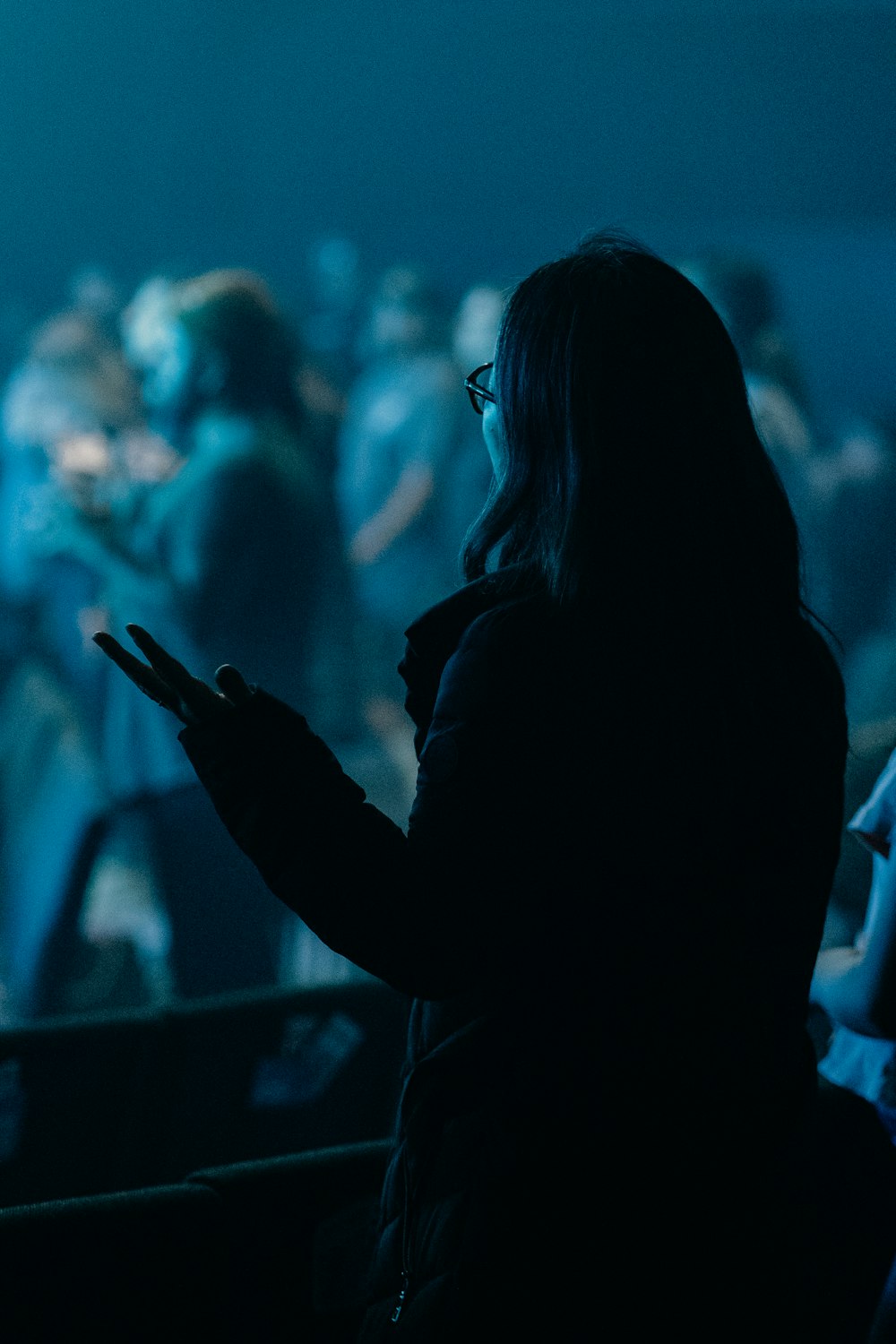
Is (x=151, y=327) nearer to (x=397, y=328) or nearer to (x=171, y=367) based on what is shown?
(x=171, y=367)

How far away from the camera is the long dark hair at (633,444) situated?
35.5 inches

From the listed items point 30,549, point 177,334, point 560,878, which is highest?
point 177,334

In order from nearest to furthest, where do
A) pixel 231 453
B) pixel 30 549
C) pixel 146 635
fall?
pixel 146 635 → pixel 231 453 → pixel 30 549

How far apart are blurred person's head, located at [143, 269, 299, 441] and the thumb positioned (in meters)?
1.87

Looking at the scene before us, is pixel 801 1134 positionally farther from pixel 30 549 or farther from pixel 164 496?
pixel 30 549

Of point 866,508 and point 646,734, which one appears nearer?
point 646,734

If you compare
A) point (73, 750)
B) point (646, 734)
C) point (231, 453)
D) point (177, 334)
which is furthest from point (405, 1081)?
point (73, 750)

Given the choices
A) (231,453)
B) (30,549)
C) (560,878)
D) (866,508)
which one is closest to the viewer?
(560,878)

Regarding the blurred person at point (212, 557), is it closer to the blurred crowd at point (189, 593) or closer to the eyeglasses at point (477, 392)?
the blurred crowd at point (189, 593)

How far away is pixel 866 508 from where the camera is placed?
3908 mm

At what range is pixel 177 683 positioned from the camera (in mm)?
944

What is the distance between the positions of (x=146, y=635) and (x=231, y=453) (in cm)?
172

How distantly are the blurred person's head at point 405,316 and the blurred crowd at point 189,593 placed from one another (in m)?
0.86

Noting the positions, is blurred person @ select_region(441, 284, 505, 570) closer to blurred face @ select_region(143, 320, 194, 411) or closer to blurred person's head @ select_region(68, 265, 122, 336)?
blurred face @ select_region(143, 320, 194, 411)
